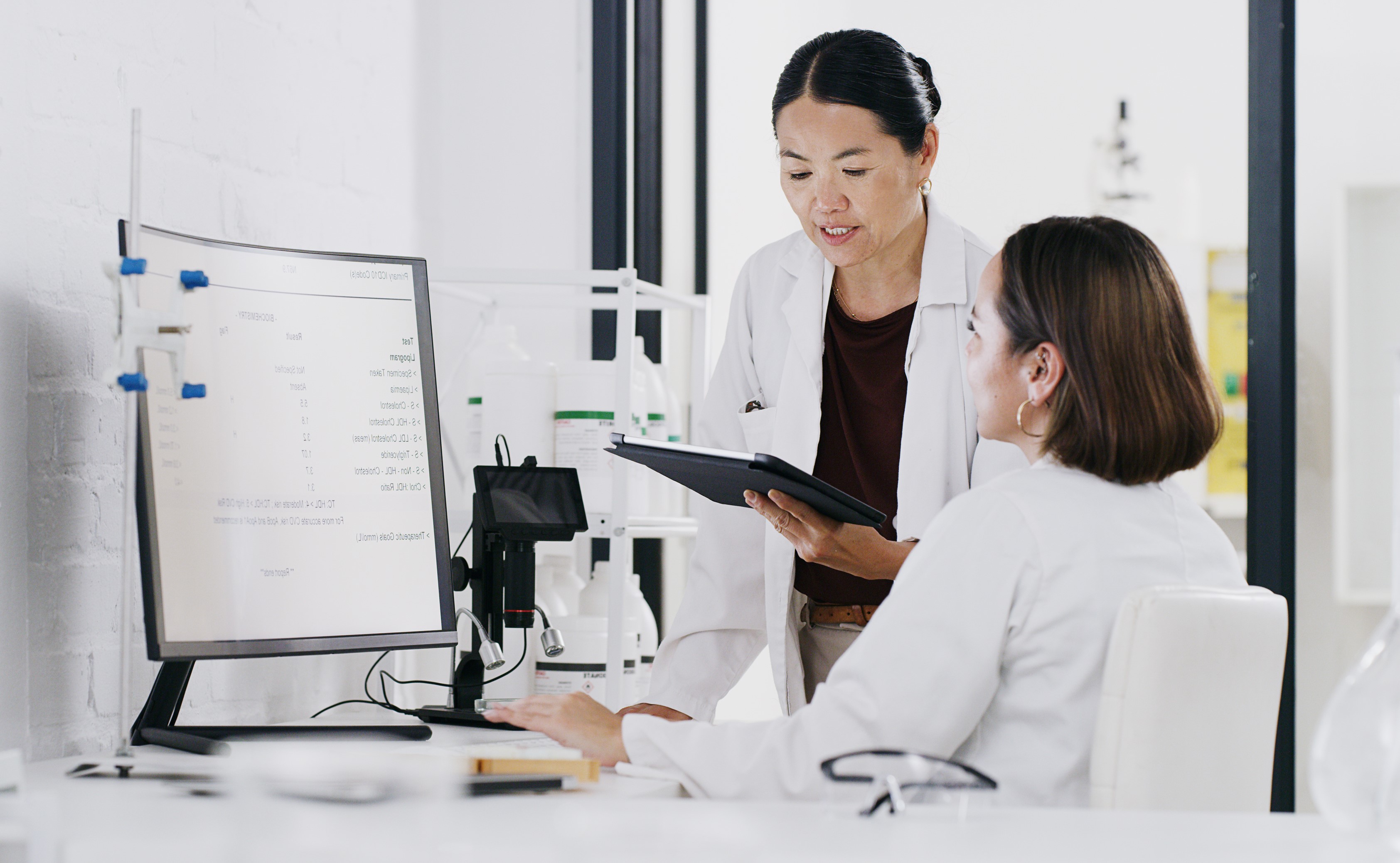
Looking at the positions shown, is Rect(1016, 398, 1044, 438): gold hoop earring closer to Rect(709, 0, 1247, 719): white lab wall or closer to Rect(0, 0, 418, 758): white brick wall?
Rect(0, 0, 418, 758): white brick wall

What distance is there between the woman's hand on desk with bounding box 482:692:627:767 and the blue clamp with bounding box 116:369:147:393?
468mm

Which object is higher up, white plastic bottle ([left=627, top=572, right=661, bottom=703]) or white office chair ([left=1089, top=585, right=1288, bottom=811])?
white office chair ([left=1089, top=585, right=1288, bottom=811])

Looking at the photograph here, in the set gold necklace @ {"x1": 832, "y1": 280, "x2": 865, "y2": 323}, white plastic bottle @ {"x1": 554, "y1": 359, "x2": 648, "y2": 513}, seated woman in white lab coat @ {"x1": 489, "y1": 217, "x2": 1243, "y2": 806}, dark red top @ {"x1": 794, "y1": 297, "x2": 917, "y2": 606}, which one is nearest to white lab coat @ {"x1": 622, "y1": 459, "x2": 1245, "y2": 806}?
seated woman in white lab coat @ {"x1": 489, "y1": 217, "x2": 1243, "y2": 806}

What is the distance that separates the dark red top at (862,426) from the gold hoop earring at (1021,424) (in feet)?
1.57

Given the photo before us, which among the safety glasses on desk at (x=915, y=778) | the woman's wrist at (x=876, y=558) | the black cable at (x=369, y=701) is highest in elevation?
the woman's wrist at (x=876, y=558)

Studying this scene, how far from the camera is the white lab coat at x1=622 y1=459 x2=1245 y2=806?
3.27 feet

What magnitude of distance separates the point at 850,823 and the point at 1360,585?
65.9 inches

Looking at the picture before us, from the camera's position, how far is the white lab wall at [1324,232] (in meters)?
2.12

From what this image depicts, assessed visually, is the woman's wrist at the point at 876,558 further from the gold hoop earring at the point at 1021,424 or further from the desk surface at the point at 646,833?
the desk surface at the point at 646,833

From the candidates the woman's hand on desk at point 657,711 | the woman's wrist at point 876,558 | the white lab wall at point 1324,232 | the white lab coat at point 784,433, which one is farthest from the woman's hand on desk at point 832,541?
the white lab wall at point 1324,232

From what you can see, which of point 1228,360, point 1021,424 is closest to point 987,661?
point 1021,424

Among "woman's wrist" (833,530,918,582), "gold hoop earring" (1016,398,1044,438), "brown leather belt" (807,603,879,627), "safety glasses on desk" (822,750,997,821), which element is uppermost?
"gold hoop earring" (1016,398,1044,438)

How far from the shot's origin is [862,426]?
174 centimetres

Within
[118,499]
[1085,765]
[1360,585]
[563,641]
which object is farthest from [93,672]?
[1360,585]
